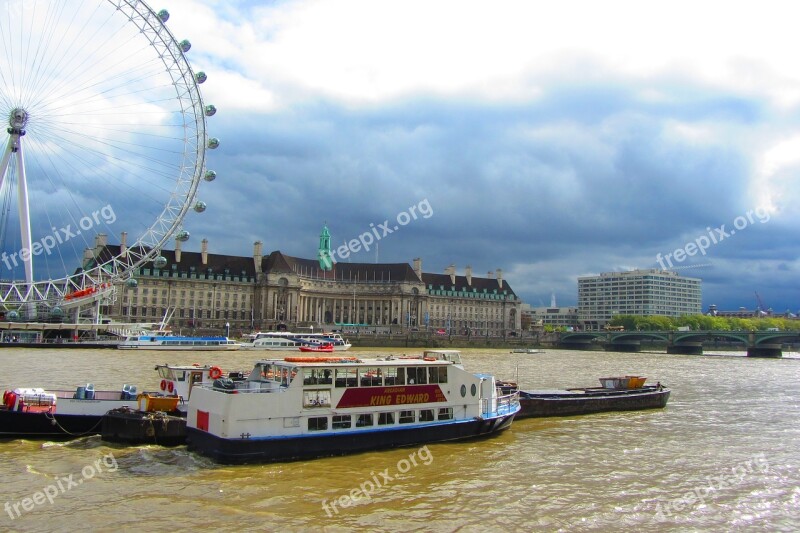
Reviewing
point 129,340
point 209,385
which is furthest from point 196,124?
point 209,385

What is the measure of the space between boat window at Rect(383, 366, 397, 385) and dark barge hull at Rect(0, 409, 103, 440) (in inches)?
479

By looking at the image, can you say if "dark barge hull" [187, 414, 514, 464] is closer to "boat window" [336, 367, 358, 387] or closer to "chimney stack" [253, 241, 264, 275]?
"boat window" [336, 367, 358, 387]

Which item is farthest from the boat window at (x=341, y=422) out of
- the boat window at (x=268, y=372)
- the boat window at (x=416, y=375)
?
the boat window at (x=416, y=375)

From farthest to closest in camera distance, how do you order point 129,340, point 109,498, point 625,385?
point 129,340, point 625,385, point 109,498

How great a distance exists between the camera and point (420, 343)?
14012 centimetres

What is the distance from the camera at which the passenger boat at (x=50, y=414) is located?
26234mm

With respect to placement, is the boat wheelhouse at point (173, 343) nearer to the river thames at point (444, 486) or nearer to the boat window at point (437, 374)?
the river thames at point (444, 486)

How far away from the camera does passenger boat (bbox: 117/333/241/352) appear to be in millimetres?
93625

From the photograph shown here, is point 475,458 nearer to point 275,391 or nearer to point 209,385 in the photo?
point 275,391

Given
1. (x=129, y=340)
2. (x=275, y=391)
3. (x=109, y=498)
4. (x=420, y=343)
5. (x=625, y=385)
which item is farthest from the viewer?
(x=420, y=343)

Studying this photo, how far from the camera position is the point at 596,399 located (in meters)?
40.5

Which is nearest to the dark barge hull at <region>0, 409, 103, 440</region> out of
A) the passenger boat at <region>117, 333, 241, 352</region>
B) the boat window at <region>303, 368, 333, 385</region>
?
the boat window at <region>303, 368, 333, 385</region>

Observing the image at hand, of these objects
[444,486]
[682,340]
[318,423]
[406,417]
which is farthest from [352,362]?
[682,340]

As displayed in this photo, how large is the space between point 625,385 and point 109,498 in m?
36.1
